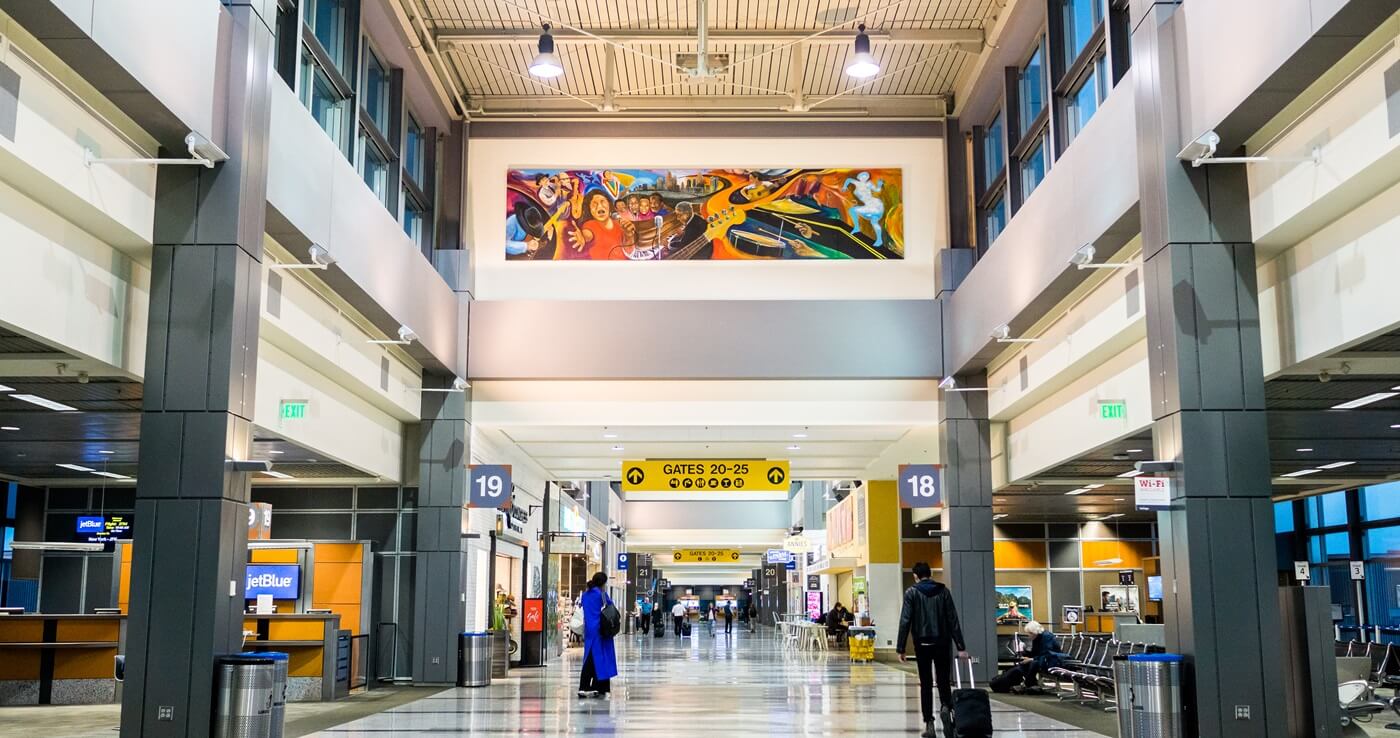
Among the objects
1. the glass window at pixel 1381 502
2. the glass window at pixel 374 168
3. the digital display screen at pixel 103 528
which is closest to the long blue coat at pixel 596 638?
the glass window at pixel 374 168

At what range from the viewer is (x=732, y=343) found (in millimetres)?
19156

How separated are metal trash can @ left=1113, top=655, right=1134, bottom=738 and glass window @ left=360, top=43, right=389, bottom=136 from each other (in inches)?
454

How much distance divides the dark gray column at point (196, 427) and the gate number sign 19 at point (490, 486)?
8.82m

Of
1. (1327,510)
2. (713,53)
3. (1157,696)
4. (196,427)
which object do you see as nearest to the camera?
(1157,696)

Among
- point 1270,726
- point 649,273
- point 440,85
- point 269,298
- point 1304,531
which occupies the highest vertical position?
point 440,85

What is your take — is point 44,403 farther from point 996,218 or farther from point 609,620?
point 996,218

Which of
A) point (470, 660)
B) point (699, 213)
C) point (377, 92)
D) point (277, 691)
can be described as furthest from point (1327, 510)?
point (277, 691)

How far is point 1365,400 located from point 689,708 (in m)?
7.93

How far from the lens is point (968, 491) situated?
18.8 metres

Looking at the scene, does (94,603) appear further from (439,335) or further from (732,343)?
(732,343)

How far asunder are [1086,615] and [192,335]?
Result: 72.4 feet

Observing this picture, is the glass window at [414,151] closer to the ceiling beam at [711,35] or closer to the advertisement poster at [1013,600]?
the ceiling beam at [711,35]

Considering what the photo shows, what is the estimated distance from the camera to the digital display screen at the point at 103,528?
63.1 feet

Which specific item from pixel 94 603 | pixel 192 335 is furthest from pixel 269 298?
pixel 94 603
